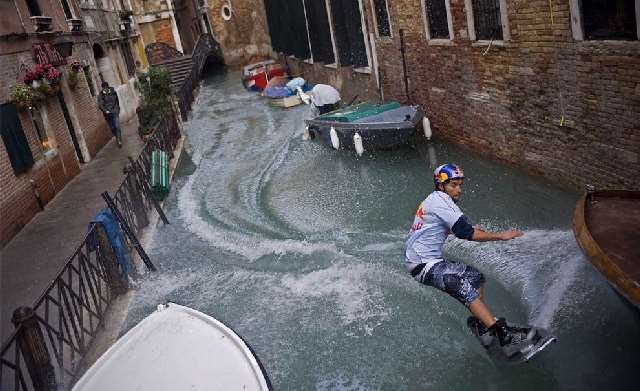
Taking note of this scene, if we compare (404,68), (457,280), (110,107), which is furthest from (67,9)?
(457,280)

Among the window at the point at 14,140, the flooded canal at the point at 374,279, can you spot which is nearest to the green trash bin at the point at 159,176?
the flooded canal at the point at 374,279

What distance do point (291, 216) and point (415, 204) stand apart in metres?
1.89

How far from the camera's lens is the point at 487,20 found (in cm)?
889

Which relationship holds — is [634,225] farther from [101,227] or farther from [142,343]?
[101,227]

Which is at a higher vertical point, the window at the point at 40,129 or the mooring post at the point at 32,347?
the window at the point at 40,129

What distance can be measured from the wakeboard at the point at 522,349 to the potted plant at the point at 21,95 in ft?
30.4

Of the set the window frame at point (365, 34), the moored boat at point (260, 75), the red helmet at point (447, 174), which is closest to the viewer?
the red helmet at point (447, 174)

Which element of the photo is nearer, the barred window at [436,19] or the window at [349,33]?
the barred window at [436,19]

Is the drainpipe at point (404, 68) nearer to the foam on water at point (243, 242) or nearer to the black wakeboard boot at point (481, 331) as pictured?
the foam on water at point (243, 242)

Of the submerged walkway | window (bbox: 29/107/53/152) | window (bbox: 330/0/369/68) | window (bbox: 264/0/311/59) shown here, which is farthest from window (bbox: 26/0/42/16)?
window (bbox: 264/0/311/59)

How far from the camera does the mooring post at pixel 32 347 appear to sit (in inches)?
173

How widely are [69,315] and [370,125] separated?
733cm

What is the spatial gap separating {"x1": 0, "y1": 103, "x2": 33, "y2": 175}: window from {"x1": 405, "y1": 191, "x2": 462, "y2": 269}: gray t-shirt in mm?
7982

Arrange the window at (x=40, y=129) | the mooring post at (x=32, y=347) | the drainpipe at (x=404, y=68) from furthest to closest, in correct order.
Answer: the drainpipe at (x=404, y=68) < the window at (x=40, y=129) < the mooring post at (x=32, y=347)
